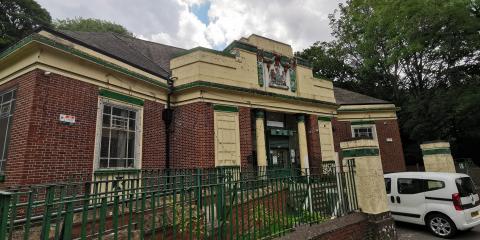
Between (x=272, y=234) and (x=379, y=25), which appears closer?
(x=272, y=234)

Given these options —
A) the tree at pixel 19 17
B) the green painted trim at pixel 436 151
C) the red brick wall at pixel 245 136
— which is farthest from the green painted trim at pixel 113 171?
the tree at pixel 19 17

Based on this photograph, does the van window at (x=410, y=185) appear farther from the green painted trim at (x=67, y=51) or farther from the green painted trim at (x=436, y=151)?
the green painted trim at (x=67, y=51)

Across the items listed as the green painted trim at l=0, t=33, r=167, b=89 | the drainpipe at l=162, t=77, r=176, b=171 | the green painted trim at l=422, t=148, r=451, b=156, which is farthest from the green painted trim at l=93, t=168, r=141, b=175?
the green painted trim at l=422, t=148, r=451, b=156

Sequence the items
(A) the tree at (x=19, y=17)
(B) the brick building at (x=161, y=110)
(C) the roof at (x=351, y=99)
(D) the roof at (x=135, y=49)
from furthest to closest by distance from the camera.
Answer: (A) the tree at (x=19, y=17) < (C) the roof at (x=351, y=99) < (D) the roof at (x=135, y=49) < (B) the brick building at (x=161, y=110)

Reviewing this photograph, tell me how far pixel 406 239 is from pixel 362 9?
25.1 m

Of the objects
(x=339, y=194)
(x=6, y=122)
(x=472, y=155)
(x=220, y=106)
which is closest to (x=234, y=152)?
(x=220, y=106)

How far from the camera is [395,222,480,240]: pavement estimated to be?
24.3ft

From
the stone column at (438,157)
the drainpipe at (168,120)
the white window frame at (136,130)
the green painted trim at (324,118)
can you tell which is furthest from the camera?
the green painted trim at (324,118)

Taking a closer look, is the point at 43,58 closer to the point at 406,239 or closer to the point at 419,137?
the point at 406,239

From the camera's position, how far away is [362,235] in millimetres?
6387

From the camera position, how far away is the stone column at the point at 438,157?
491 inches

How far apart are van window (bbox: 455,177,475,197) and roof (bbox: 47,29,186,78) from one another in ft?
33.2

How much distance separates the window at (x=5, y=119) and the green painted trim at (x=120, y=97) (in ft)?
7.34

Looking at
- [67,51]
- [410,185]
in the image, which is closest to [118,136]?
[67,51]
